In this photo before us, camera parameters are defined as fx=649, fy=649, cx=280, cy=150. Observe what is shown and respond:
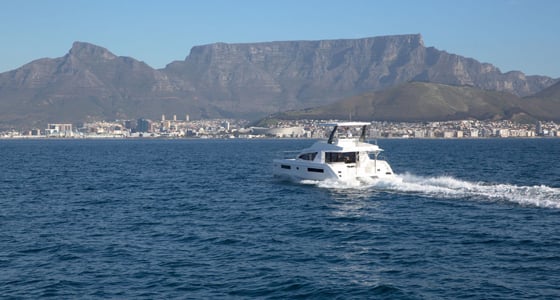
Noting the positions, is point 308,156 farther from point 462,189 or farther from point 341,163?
point 462,189

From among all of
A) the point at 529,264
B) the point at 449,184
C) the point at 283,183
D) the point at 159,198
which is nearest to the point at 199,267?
the point at 529,264

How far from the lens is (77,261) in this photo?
101ft

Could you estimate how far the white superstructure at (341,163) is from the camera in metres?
59.1

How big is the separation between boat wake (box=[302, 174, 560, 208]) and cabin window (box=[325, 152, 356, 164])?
8.85 feet

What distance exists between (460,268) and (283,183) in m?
37.5

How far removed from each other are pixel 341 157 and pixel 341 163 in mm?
1009

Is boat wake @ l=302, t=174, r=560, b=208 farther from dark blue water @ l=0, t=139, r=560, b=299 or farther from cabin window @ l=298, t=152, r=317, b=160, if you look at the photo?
cabin window @ l=298, t=152, r=317, b=160

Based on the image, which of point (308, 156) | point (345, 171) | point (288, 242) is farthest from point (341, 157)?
point (288, 242)

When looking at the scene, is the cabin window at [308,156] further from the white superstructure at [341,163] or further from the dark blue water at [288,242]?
the dark blue water at [288,242]

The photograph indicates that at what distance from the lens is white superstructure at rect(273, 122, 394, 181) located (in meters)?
59.1

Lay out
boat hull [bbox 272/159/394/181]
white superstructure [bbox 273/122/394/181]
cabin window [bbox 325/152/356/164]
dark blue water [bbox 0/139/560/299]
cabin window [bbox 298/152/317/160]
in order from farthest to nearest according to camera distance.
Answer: cabin window [bbox 298/152/317/160]
cabin window [bbox 325/152/356/164]
white superstructure [bbox 273/122/394/181]
boat hull [bbox 272/159/394/181]
dark blue water [bbox 0/139/560/299]

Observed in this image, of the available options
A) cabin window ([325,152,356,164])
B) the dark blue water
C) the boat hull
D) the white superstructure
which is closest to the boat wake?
the dark blue water

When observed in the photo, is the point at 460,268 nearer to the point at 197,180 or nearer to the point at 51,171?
the point at 197,180

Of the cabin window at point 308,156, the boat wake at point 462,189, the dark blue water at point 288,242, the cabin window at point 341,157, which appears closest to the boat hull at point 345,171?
the boat wake at point 462,189
